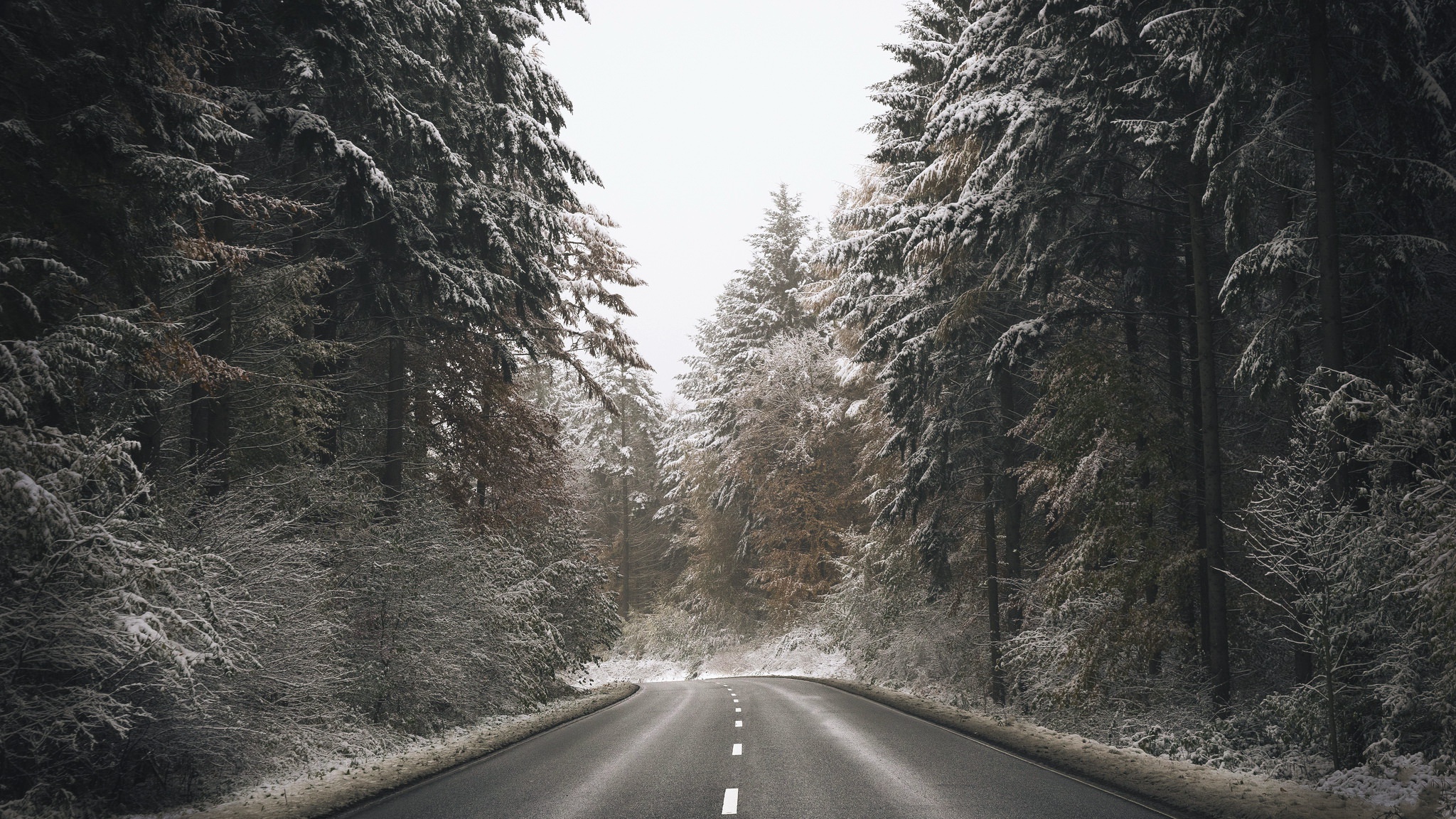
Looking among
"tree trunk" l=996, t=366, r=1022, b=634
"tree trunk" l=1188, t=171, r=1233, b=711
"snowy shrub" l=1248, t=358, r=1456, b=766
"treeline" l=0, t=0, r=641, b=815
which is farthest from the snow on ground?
"tree trunk" l=996, t=366, r=1022, b=634

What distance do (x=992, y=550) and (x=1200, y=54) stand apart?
12.0 m

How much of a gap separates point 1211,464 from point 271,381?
14692 millimetres

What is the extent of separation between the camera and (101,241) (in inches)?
312

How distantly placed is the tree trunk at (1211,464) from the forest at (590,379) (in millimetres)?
74

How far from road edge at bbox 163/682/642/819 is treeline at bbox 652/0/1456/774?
8927mm

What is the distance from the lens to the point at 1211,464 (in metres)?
12.5

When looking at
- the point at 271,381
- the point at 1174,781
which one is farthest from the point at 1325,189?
the point at 271,381

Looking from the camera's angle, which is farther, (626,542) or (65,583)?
(626,542)

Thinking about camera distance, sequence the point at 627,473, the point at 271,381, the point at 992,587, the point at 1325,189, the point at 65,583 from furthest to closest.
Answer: the point at 627,473 < the point at 992,587 < the point at 271,381 < the point at 1325,189 < the point at 65,583

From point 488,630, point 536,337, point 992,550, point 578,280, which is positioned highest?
point 578,280

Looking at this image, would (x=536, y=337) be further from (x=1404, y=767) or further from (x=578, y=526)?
(x=1404, y=767)

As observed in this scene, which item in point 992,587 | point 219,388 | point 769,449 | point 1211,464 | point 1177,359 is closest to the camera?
point 219,388

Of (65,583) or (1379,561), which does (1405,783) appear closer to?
(1379,561)

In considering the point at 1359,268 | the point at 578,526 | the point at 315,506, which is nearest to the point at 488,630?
the point at 315,506
